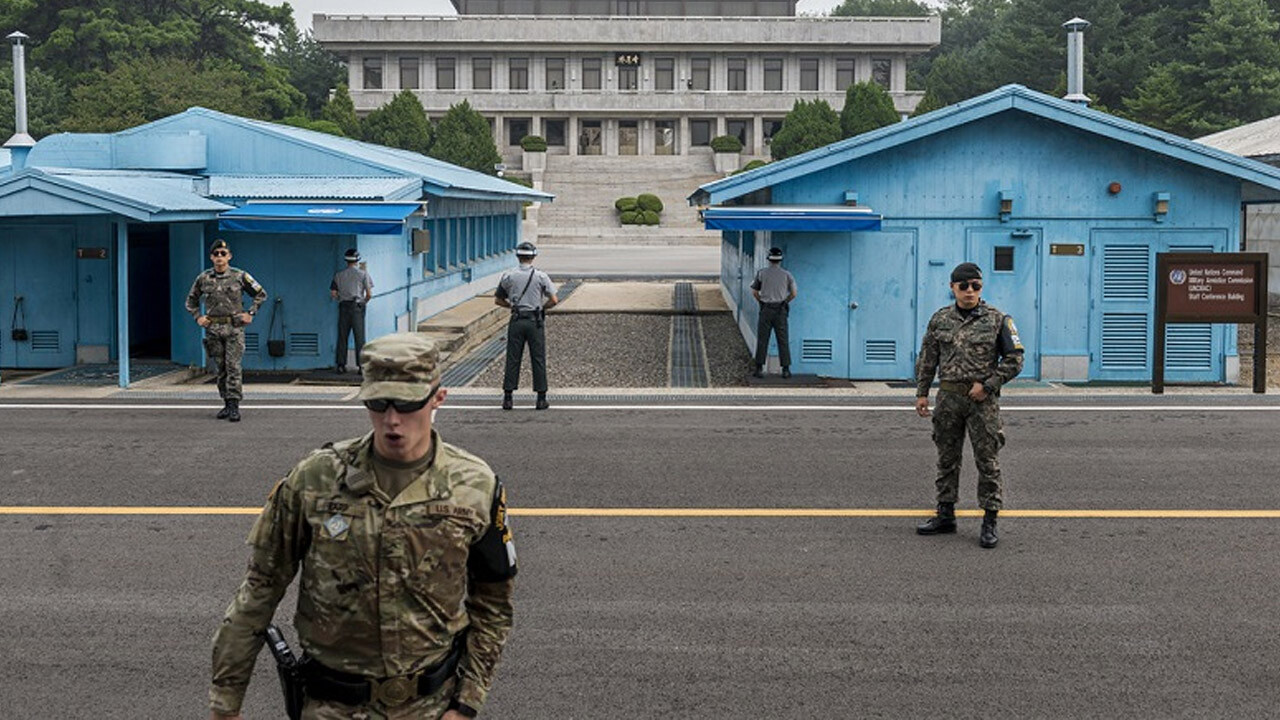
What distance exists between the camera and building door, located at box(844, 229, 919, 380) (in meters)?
19.5

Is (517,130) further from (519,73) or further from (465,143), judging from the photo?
(465,143)

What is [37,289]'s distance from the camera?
20781 millimetres

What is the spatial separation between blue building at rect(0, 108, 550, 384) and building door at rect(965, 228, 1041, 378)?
25.4 ft

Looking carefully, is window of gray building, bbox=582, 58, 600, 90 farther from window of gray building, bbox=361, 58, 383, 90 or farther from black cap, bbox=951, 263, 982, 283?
black cap, bbox=951, 263, 982, 283

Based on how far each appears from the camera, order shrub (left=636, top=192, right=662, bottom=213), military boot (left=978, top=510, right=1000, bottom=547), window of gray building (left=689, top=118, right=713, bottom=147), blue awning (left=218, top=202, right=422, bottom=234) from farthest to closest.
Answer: window of gray building (left=689, top=118, right=713, bottom=147)
shrub (left=636, top=192, right=662, bottom=213)
blue awning (left=218, top=202, right=422, bottom=234)
military boot (left=978, top=510, right=1000, bottom=547)

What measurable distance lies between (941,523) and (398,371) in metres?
6.74

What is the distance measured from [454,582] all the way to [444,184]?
64.1ft

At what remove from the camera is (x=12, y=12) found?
79.7 meters

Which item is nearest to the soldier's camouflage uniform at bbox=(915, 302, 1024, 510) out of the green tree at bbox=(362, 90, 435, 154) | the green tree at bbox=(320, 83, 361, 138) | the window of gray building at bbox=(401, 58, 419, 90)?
the green tree at bbox=(362, 90, 435, 154)

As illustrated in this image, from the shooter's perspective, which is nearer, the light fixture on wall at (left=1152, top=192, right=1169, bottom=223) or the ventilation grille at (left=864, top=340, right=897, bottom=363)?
the light fixture on wall at (left=1152, top=192, right=1169, bottom=223)

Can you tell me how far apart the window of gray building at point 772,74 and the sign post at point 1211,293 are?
76421 mm

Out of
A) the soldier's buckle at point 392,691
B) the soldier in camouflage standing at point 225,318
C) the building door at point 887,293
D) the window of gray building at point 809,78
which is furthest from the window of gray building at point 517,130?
the soldier's buckle at point 392,691

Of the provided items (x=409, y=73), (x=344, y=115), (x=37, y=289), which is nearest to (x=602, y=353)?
(x=37, y=289)

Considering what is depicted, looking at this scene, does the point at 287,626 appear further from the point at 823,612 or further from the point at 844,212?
the point at 844,212
